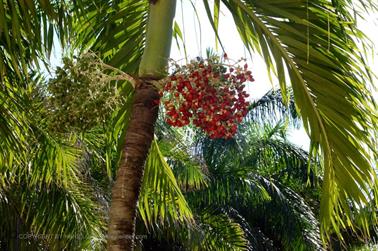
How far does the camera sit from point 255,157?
52.4ft

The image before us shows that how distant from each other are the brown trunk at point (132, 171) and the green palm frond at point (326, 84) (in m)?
0.97

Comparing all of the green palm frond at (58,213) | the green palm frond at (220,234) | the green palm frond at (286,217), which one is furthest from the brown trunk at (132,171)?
the green palm frond at (286,217)

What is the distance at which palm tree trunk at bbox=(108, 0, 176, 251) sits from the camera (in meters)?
3.58

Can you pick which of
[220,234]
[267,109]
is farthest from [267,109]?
[220,234]

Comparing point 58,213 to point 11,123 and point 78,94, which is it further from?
point 78,94

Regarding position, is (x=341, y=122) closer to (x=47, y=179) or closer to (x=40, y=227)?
(x=47, y=179)

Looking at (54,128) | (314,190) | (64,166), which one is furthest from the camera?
(314,190)

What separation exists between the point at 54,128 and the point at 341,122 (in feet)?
6.04

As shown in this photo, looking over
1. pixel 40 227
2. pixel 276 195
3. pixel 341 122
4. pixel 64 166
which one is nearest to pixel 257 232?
pixel 276 195

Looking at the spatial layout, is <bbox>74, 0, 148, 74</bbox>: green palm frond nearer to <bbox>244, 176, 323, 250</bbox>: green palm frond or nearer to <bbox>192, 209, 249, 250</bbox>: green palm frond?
<bbox>192, 209, 249, 250</bbox>: green palm frond

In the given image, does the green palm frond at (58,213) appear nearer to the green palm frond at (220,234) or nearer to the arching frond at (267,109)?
the green palm frond at (220,234)

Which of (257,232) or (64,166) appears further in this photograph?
(257,232)

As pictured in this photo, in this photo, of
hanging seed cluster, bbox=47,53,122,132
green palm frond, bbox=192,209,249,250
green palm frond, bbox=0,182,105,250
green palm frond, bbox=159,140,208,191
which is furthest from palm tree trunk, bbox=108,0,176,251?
green palm frond, bbox=192,209,249,250

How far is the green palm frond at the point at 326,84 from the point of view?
4.34 meters
